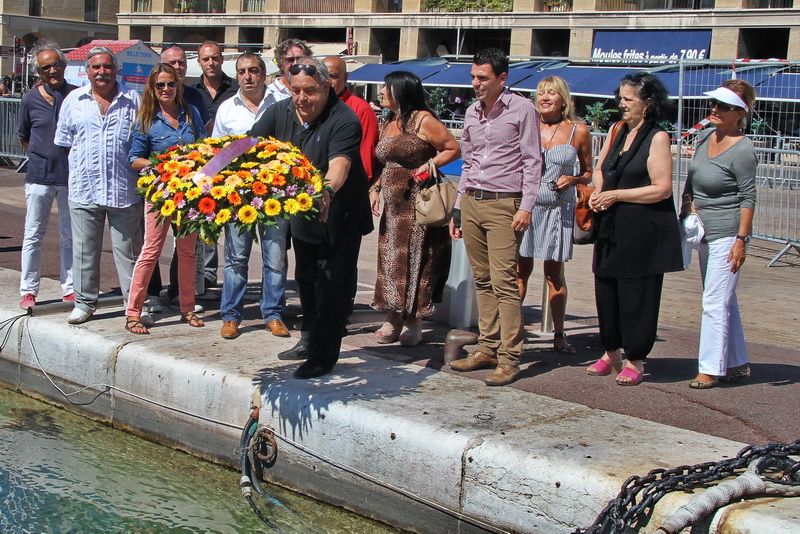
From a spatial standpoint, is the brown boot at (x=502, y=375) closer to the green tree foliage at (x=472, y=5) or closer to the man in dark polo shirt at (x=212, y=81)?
the man in dark polo shirt at (x=212, y=81)

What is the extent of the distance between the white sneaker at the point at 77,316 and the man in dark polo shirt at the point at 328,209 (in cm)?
185

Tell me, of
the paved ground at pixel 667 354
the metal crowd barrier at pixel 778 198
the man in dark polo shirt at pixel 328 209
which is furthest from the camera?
the metal crowd barrier at pixel 778 198

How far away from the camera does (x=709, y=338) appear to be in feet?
18.5

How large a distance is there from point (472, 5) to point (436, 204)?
32.7m

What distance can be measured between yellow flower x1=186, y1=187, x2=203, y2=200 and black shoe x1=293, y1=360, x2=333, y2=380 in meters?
1.30

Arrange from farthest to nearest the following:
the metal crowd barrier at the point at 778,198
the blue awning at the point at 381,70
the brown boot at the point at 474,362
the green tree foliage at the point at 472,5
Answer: the green tree foliage at the point at 472,5
the blue awning at the point at 381,70
the metal crowd barrier at the point at 778,198
the brown boot at the point at 474,362

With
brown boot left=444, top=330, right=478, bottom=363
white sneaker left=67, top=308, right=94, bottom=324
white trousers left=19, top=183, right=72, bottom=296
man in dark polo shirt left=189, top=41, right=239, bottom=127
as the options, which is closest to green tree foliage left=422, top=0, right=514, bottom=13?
man in dark polo shirt left=189, top=41, right=239, bottom=127

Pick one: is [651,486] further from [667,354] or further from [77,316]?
[77,316]

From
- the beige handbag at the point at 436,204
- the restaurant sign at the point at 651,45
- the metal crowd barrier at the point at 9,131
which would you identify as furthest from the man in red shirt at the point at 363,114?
the restaurant sign at the point at 651,45

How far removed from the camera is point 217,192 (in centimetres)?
473

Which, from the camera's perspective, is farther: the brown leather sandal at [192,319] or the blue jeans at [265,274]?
the brown leather sandal at [192,319]

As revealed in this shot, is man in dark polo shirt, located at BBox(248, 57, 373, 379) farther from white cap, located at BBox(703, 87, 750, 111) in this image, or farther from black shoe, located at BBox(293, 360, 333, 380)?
white cap, located at BBox(703, 87, 750, 111)

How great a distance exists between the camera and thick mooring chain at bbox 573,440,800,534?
381 cm

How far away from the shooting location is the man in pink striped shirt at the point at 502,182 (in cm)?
554
